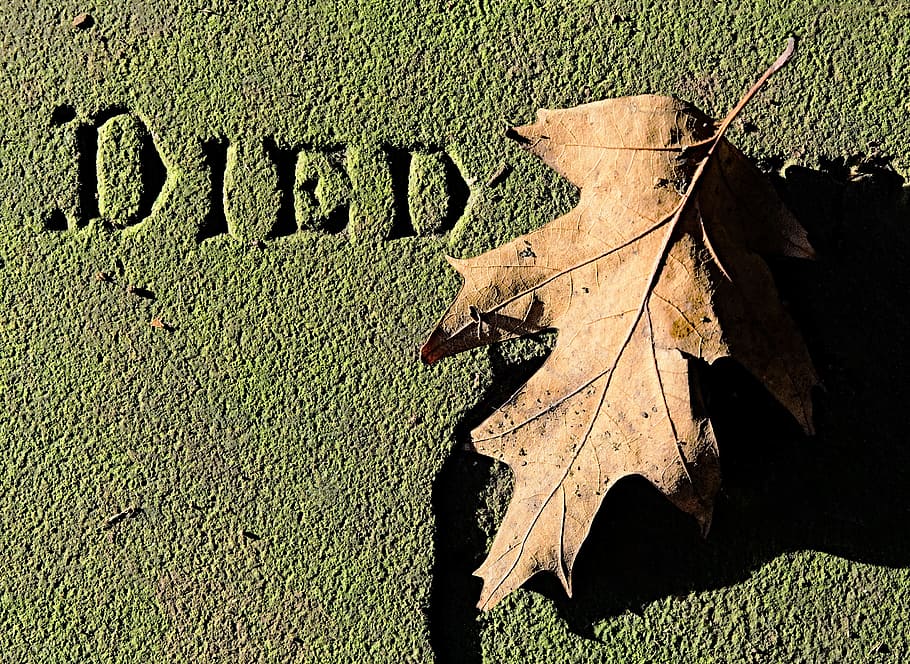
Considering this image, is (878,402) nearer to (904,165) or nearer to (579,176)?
(904,165)

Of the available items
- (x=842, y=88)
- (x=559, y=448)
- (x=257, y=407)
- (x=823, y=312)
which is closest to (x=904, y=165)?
(x=842, y=88)

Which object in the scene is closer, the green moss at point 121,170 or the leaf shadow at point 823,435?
the leaf shadow at point 823,435

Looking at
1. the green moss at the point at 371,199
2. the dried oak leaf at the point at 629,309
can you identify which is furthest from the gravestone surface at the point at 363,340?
the dried oak leaf at the point at 629,309

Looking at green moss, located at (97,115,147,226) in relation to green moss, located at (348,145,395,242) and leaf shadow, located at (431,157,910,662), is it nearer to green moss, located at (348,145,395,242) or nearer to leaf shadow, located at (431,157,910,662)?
green moss, located at (348,145,395,242)

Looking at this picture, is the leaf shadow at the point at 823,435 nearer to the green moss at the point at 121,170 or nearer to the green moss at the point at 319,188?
the green moss at the point at 319,188

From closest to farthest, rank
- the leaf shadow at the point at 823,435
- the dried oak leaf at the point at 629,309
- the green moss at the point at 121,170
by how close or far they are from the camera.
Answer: the dried oak leaf at the point at 629,309 → the leaf shadow at the point at 823,435 → the green moss at the point at 121,170

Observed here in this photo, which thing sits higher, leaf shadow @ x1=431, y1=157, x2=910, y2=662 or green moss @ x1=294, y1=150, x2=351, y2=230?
→ green moss @ x1=294, y1=150, x2=351, y2=230

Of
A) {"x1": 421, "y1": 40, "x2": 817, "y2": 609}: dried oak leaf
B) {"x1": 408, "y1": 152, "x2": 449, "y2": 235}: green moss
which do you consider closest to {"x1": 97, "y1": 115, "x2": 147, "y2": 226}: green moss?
{"x1": 408, "y1": 152, "x2": 449, "y2": 235}: green moss
